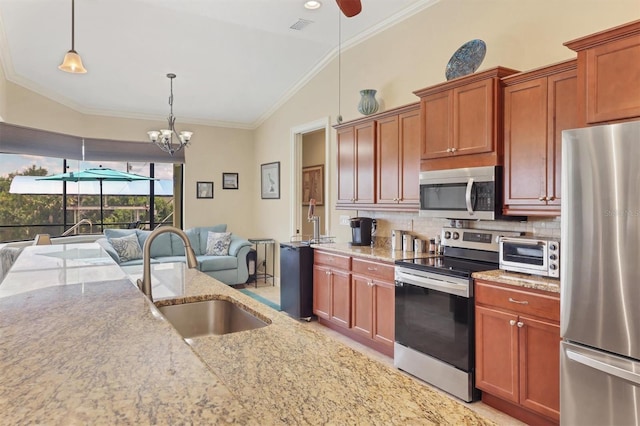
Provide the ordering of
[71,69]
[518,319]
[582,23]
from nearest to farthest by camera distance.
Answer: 1. [518,319]
2. [582,23]
3. [71,69]

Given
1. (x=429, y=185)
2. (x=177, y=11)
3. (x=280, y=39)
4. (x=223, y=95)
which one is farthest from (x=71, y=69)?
(x=223, y=95)

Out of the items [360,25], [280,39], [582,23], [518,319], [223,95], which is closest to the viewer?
[518,319]

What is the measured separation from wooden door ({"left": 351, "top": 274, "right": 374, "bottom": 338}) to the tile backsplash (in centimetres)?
69

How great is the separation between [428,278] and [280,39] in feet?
11.1

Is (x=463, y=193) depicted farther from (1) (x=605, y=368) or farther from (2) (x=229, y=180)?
(2) (x=229, y=180)

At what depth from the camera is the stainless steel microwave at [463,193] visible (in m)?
2.89

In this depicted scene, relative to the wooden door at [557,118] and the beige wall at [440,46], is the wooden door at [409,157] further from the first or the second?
the wooden door at [557,118]

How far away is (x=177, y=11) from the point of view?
168 inches

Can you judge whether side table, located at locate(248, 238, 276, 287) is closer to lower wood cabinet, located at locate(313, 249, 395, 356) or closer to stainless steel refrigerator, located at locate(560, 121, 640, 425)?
lower wood cabinet, located at locate(313, 249, 395, 356)

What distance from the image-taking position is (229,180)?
755 centimetres

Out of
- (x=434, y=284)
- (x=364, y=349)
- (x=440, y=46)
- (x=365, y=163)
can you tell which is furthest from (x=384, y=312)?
(x=440, y=46)

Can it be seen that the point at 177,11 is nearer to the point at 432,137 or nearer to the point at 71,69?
the point at 71,69

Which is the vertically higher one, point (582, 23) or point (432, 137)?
point (582, 23)

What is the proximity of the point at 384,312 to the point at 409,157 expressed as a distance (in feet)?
4.58
